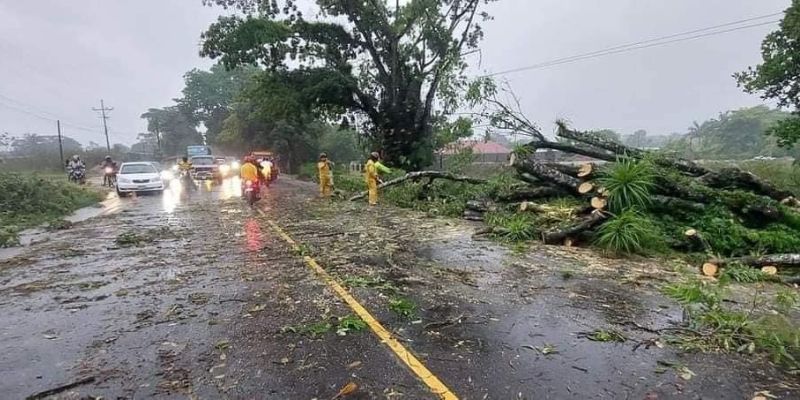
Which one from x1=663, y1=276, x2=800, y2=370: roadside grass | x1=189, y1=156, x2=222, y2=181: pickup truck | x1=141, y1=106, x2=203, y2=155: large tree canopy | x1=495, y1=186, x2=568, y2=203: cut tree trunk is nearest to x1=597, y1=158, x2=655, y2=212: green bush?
x1=495, y1=186, x2=568, y2=203: cut tree trunk

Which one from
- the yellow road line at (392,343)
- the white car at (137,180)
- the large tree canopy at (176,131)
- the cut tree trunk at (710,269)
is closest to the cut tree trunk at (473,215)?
the cut tree trunk at (710,269)

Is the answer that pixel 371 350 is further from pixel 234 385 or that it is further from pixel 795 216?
pixel 795 216

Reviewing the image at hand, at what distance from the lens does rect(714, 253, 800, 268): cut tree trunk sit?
20.2 ft

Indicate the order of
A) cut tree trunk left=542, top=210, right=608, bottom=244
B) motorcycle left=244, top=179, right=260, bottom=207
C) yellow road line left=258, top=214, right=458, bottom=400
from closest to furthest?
yellow road line left=258, top=214, right=458, bottom=400 < cut tree trunk left=542, top=210, right=608, bottom=244 < motorcycle left=244, top=179, right=260, bottom=207

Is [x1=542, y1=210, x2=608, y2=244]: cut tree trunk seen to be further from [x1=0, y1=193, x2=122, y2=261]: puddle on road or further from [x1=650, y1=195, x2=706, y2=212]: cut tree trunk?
[x1=0, y1=193, x2=122, y2=261]: puddle on road

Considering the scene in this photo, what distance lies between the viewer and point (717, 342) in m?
3.86

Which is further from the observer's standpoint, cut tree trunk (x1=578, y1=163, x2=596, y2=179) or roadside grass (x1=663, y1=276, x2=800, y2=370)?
cut tree trunk (x1=578, y1=163, x2=596, y2=179)

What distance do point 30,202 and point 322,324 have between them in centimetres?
1284

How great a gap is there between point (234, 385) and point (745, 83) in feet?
71.5

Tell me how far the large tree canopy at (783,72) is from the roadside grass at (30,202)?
73.3 feet

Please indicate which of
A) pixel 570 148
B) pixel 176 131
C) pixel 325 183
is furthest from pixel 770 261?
pixel 176 131

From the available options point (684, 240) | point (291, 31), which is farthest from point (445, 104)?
point (684, 240)

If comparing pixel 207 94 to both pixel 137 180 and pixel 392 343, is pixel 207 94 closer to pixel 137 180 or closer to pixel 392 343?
pixel 137 180

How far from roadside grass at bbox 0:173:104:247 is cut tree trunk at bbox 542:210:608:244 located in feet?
35.1
